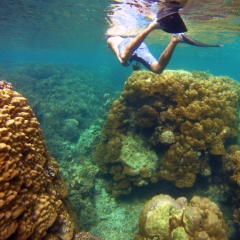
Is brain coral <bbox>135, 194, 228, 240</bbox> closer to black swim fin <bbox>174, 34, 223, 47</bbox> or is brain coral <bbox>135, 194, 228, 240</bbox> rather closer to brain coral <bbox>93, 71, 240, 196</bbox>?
brain coral <bbox>93, 71, 240, 196</bbox>

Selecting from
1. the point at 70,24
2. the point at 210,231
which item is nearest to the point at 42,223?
the point at 210,231

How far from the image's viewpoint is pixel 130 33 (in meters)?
23.4

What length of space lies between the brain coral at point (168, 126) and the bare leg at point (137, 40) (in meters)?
A: 2.25

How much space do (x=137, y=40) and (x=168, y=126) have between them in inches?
150

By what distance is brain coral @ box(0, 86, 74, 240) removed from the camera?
112 inches

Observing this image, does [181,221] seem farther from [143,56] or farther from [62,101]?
[62,101]

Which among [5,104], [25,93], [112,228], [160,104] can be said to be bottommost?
[25,93]

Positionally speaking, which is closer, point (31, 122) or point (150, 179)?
point (31, 122)

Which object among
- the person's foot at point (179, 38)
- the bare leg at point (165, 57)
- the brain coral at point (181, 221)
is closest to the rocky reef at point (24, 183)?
the brain coral at point (181, 221)

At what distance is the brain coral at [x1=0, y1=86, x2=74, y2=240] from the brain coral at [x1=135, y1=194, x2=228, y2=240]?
8.47ft

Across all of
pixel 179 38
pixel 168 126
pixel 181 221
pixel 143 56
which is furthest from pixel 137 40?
pixel 181 221

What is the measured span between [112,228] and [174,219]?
3.30 meters

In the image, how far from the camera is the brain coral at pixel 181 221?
515 centimetres

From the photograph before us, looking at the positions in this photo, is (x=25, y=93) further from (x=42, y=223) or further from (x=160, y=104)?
(x=42, y=223)
